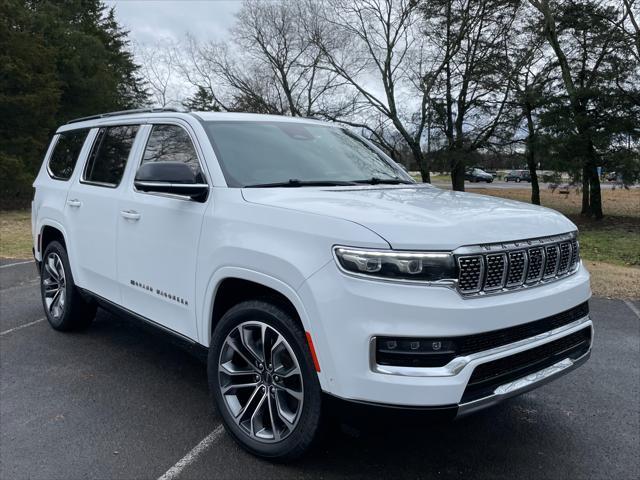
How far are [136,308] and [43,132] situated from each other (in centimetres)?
Result: 2067

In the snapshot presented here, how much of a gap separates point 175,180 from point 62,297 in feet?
8.58

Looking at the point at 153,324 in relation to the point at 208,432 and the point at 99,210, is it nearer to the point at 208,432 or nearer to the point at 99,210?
the point at 208,432

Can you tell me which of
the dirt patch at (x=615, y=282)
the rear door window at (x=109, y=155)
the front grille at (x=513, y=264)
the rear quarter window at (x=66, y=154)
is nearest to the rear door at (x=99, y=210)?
the rear door window at (x=109, y=155)

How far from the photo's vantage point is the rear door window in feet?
14.1

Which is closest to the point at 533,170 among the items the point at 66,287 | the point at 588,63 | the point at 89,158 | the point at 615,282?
the point at 588,63

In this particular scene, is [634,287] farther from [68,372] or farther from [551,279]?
[68,372]

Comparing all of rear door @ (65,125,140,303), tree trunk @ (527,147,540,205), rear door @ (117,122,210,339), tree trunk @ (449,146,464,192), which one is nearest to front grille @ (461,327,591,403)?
rear door @ (117,122,210,339)

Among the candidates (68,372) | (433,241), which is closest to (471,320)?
(433,241)

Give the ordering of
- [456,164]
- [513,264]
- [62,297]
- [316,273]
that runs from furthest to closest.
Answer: [456,164], [62,297], [513,264], [316,273]

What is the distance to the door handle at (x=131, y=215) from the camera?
151 inches

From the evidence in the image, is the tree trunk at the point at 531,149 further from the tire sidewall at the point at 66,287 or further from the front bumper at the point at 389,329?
the front bumper at the point at 389,329

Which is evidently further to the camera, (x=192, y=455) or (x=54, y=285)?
(x=54, y=285)

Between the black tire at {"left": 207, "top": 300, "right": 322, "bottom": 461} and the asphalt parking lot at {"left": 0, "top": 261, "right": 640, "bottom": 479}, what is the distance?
12cm

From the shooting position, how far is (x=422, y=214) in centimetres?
272
